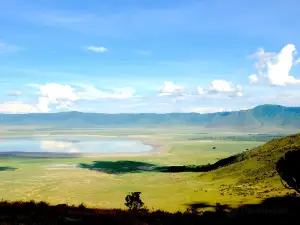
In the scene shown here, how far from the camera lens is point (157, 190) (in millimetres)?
78875

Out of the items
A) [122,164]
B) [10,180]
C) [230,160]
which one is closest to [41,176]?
[10,180]

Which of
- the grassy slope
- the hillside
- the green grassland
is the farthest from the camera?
the hillside

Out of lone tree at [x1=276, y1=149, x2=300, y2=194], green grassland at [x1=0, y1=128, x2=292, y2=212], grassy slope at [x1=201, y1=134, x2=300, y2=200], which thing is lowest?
green grassland at [x1=0, y1=128, x2=292, y2=212]

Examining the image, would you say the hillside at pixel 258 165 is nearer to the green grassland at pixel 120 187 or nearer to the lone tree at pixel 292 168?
the green grassland at pixel 120 187

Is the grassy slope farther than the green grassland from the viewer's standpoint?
Yes

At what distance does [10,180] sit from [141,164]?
51427mm

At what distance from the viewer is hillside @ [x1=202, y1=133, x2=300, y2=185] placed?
79844 millimetres

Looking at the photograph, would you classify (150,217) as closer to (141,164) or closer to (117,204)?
(117,204)

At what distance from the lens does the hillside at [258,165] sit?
79.8 meters

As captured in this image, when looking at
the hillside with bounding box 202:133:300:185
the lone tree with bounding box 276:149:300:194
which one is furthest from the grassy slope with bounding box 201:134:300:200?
the lone tree with bounding box 276:149:300:194

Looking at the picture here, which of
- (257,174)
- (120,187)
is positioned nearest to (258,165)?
(257,174)

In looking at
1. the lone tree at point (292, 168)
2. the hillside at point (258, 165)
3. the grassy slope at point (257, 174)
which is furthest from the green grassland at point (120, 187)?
the lone tree at point (292, 168)

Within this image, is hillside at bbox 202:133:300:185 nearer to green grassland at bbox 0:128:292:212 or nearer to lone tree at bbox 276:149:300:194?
green grassland at bbox 0:128:292:212

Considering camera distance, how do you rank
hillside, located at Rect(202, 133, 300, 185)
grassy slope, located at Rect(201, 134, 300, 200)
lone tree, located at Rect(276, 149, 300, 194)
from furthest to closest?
1. hillside, located at Rect(202, 133, 300, 185)
2. grassy slope, located at Rect(201, 134, 300, 200)
3. lone tree, located at Rect(276, 149, 300, 194)
